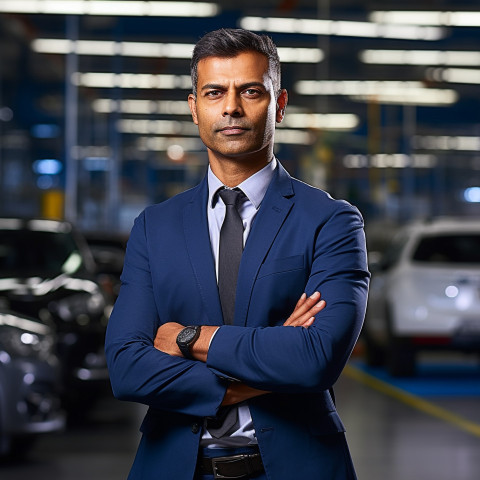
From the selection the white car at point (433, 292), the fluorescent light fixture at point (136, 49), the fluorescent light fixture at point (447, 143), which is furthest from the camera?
the fluorescent light fixture at point (447, 143)

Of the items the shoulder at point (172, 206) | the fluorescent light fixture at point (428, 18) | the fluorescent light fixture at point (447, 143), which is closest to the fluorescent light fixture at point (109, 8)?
the fluorescent light fixture at point (428, 18)

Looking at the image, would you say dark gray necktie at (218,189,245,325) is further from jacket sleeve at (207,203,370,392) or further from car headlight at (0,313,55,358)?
car headlight at (0,313,55,358)

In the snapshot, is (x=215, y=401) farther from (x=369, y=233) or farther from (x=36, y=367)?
(x=369, y=233)

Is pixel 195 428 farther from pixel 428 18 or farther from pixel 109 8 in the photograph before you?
pixel 428 18

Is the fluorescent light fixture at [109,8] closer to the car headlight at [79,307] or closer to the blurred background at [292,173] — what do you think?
the blurred background at [292,173]

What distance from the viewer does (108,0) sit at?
24.3 m

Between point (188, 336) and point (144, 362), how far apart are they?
6.4 inches

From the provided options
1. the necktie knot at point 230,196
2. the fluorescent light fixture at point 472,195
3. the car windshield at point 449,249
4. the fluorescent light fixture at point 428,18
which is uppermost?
the fluorescent light fixture at point 428,18

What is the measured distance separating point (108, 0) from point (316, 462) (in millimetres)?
22150

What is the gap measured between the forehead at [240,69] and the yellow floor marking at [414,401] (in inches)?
306

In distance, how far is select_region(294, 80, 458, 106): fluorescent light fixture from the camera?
33062 millimetres

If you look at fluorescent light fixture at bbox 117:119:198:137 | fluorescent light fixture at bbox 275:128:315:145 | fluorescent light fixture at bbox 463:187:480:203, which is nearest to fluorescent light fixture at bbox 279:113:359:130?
fluorescent light fixture at bbox 275:128:315:145

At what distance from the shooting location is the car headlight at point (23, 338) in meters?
8.52

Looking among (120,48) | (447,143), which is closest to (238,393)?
Answer: (120,48)
